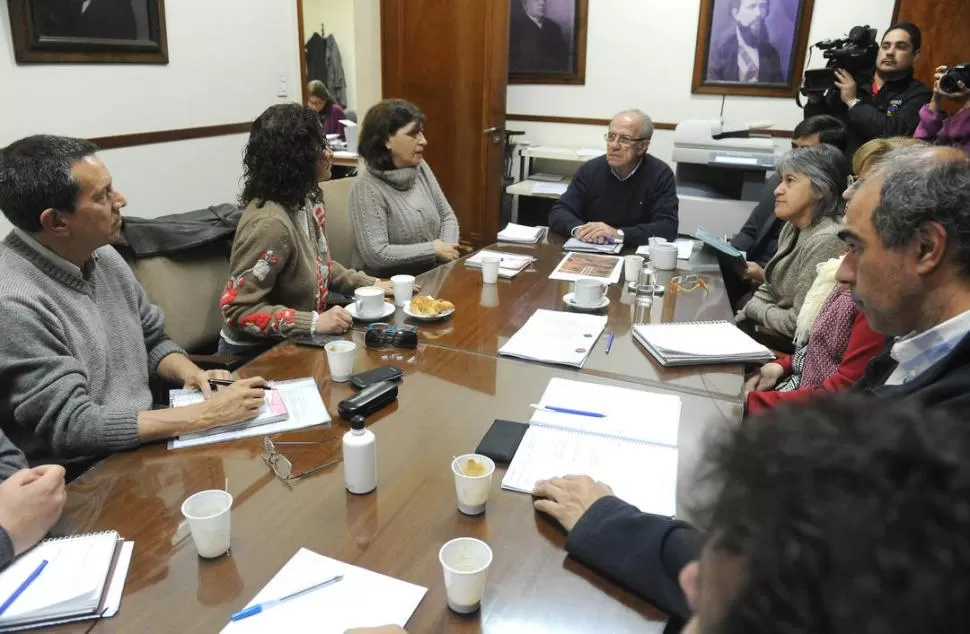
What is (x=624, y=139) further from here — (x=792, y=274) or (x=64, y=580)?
(x=64, y=580)

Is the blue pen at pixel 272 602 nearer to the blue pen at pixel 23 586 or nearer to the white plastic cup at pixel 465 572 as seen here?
the white plastic cup at pixel 465 572

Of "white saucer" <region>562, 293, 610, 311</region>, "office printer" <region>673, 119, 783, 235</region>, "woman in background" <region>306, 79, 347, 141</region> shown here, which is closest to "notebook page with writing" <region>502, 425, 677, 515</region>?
"white saucer" <region>562, 293, 610, 311</region>

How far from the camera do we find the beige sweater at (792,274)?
2.23 metres

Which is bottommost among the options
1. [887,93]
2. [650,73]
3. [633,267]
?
[633,267]

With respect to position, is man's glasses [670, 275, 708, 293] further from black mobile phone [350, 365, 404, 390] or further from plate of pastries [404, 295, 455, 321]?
black mobile phone [350, 365, 404, 390]

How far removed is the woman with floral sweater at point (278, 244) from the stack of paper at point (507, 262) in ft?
1.52

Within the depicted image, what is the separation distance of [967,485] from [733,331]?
1.56 m

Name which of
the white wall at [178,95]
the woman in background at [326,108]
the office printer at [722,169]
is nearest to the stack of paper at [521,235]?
the office printer at [722,169]

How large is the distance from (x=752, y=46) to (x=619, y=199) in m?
2.05

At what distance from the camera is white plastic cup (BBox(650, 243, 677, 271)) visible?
2.56m

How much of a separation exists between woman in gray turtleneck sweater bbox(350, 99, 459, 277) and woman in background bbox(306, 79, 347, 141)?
2881 mm

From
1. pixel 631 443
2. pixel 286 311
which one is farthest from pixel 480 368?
pixel 286 311

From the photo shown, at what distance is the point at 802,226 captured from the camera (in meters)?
2.40

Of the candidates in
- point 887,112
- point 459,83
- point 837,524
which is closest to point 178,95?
point 459,83
